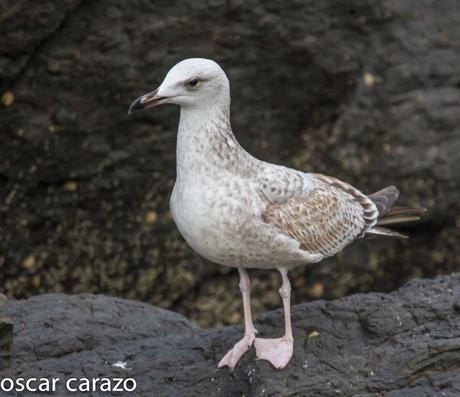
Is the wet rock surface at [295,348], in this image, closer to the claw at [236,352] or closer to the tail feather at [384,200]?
the claw at [236,352]

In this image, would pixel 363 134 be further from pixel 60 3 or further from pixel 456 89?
pixel 60 3

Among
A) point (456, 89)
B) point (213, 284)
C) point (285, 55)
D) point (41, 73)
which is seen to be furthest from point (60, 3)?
point (456, 89)

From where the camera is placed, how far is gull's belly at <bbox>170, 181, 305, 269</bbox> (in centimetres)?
666

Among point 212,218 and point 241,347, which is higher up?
point 212,218

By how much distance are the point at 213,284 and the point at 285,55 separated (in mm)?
2163

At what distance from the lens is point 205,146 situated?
688 cm

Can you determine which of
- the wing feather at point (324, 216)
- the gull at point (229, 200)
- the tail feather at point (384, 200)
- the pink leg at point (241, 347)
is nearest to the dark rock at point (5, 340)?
the gull at point (229, 200)

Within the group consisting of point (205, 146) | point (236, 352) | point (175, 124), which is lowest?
point (175, 124)

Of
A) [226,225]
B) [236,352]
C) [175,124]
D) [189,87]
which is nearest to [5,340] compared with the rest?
[236,352]

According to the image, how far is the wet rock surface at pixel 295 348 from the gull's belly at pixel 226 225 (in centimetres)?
62

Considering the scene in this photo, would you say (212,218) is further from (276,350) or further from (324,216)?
(324,216)

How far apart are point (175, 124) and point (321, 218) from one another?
3241 millimetres

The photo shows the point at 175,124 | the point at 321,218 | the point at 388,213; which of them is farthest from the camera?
the point at 175,124

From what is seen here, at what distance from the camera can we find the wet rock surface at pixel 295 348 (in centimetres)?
671
